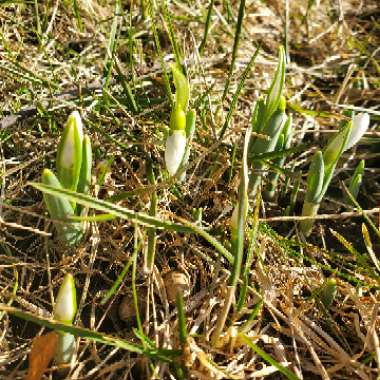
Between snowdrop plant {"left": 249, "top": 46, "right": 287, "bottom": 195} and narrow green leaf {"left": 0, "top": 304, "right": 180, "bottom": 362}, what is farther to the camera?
snowdrop plant {"left": 249, "top": 46, "right": 287, "bottom": 195}

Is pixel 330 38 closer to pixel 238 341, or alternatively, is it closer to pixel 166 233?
pixel 166 233

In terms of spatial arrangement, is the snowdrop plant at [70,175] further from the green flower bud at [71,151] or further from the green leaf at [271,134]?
the green leaf at [271,134]

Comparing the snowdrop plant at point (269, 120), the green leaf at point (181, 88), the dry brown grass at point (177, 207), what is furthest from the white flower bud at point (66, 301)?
the snowdrop plant at point (269, 120)

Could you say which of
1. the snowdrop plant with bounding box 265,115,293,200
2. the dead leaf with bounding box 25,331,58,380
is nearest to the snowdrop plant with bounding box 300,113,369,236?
the snowdrop plant with bounding box 265,115,293,200

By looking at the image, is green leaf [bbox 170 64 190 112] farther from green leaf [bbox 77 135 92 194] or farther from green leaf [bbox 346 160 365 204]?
green leaf [bbox 346 160 365 204]

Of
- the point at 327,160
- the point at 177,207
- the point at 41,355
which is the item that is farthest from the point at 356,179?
the point at 41,355
